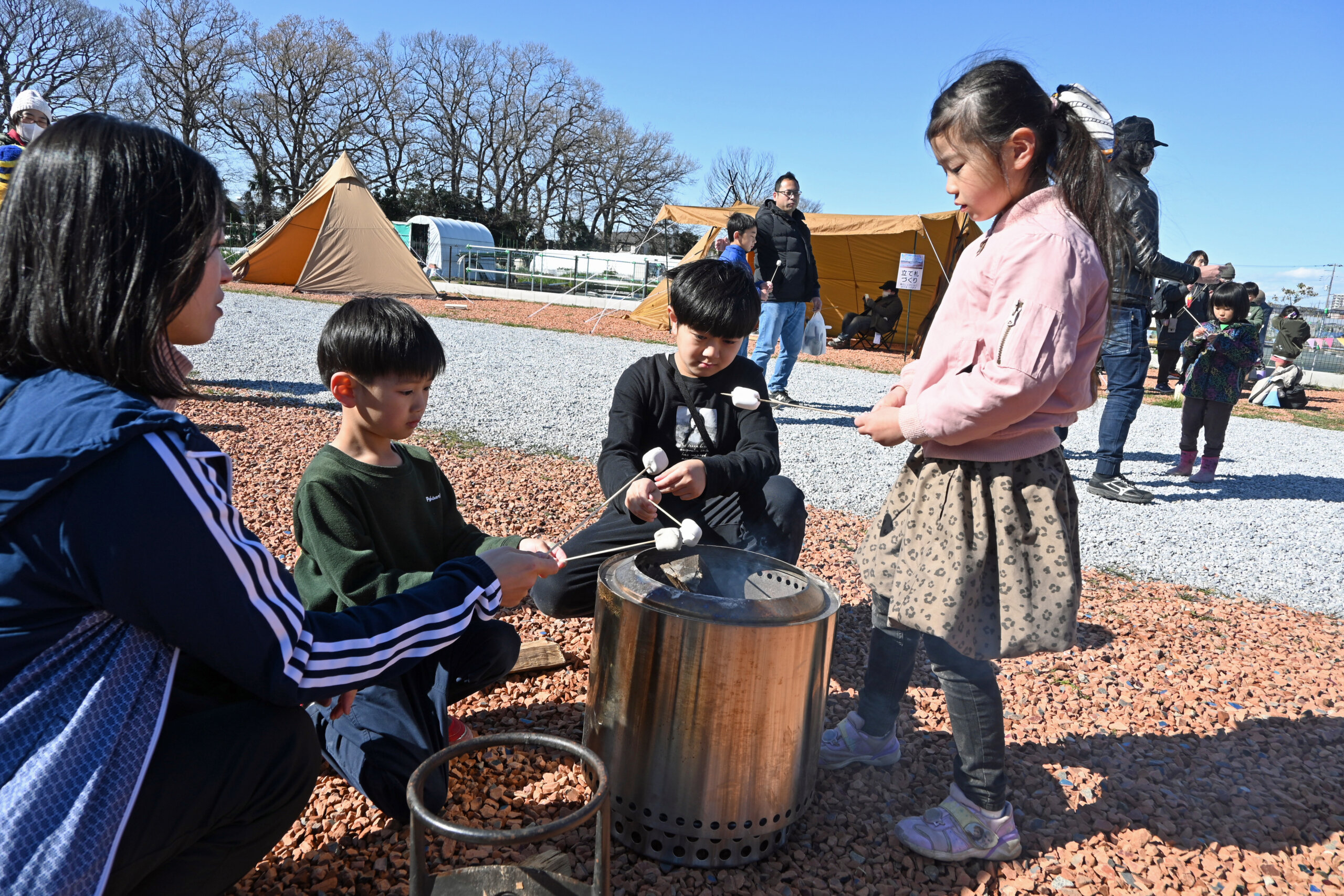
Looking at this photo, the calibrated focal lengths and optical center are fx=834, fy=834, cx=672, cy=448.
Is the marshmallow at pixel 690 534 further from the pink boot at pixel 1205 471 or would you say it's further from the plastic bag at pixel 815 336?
the plastic bag at pixel 815 336

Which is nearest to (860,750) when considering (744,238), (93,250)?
(93,250)

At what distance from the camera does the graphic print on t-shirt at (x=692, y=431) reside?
2.81 meters

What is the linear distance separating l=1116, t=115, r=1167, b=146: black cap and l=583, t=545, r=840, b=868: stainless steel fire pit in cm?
422

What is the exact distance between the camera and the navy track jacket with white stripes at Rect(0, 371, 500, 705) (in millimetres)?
1107

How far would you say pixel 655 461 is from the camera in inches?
94.5

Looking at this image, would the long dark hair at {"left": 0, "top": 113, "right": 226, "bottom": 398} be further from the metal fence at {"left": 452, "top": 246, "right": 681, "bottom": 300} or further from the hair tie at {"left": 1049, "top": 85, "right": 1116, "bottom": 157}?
the metal fence at {"left": 452, "top": 246, "right": 681, "bottom": 300}

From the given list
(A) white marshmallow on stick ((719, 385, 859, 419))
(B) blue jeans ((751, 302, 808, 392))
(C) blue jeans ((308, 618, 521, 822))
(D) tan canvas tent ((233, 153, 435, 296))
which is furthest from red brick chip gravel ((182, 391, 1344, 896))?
(D) tan canvas tent ((233, 153, 435, 296))

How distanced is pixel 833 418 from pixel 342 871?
277 inches

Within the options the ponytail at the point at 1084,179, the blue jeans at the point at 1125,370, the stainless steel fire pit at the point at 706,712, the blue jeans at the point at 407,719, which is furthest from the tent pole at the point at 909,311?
the stainless steel fire pit at the point at 706,712

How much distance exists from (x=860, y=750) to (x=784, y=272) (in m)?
5.95

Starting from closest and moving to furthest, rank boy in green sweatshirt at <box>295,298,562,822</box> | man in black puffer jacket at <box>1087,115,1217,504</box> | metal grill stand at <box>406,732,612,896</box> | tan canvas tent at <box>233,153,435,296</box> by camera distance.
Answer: metal grill stand at <box>406,732,612,896</box>, boy in green sweatshirt at <box>295,298,562,822</box>, man in black puffer jacket at <box>1087,115,1217,504</box>, tan canvas tent at <box>233,153,435,296</box>

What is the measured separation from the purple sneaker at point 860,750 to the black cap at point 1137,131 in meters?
4.05

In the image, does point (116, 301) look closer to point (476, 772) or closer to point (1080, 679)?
point (476, 772)

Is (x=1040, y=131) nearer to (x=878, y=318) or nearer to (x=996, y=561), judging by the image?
(x=996, y=561)
